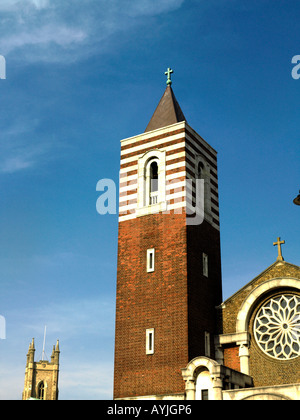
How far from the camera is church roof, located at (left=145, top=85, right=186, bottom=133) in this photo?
39438 millimetres

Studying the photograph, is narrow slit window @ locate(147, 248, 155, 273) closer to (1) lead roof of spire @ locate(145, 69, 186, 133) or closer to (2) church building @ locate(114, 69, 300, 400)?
(2) church building @ locate(114, 69, 300, 400)

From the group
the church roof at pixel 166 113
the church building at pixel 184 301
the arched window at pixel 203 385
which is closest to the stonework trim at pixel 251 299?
the church building at pixel 184 301

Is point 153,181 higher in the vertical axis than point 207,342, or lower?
higher

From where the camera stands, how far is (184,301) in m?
33.0

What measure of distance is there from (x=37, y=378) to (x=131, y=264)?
122m

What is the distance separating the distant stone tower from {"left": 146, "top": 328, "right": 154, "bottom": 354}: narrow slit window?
122 metres

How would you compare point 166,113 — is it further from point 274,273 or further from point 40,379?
point 40,379

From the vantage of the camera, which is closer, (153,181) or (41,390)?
(153,181)

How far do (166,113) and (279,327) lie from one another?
16.2 m

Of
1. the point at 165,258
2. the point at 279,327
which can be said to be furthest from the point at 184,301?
the point at 279,327

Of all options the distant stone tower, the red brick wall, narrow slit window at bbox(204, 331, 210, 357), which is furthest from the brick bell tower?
the distant stone tower

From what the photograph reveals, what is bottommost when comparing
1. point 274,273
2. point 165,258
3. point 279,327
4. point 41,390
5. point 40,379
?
point 279,327

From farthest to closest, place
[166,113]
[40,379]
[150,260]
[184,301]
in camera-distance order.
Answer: [40,379]
[166,113]
[150,260]
[184,301]
